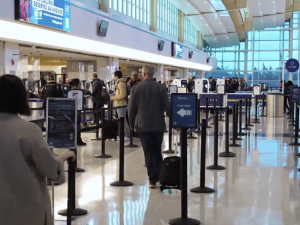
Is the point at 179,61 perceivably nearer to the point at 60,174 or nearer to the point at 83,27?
the point at 83,27

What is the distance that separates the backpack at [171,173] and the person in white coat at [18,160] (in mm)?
3883

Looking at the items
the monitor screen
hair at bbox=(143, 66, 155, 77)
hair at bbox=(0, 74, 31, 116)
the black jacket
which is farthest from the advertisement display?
hair at bbox=(0, 74, 31, 116)

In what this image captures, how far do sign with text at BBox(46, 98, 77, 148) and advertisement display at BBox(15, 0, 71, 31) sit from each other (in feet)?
28.2

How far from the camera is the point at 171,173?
655 centimetres

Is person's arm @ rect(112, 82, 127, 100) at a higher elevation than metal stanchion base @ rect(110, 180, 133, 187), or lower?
higher

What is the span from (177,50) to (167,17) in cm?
433

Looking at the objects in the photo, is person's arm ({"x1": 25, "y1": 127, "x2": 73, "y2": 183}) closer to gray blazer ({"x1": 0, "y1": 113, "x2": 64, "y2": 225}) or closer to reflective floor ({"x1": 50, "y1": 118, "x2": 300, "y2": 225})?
gray blazer ({"x1": 0, "y1": 113, "x2": 64, "y2": 225})

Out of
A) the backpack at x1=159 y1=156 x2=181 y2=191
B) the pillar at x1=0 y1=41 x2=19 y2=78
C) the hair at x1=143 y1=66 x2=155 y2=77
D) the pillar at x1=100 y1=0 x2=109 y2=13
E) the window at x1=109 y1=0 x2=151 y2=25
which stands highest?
the window at x1=109 y1=0 x2=151 y2=25

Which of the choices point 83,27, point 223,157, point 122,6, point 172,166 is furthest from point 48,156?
point 122,6

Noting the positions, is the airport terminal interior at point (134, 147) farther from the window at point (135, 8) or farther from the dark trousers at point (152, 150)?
the window at point (135, 8)

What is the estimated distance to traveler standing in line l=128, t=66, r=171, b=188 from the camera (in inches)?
270

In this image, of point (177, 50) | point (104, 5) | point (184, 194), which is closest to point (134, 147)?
point (184, 194)

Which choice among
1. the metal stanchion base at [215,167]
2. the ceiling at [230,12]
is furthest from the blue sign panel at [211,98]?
the ceiling at [230,12]

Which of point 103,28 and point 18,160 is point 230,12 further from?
point 18,160
